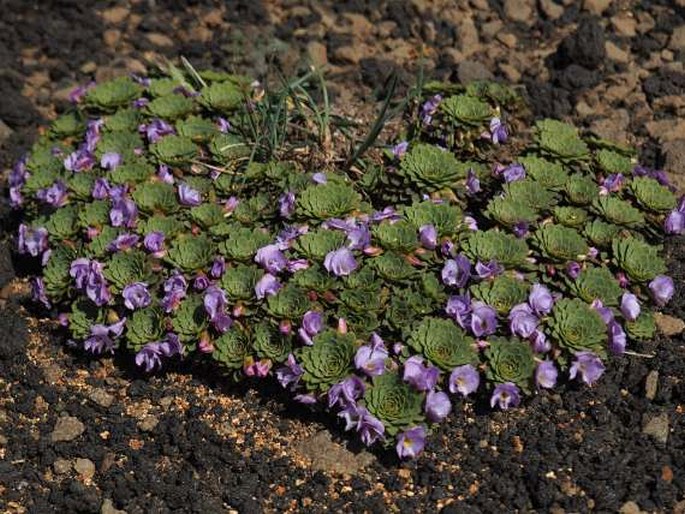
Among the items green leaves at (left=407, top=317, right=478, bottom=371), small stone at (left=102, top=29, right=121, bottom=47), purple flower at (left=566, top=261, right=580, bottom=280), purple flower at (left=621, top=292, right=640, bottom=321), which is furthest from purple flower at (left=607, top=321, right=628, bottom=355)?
small stone at (left=102, top=29, right=121, bottom=47)

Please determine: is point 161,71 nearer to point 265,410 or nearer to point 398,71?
point 398,71

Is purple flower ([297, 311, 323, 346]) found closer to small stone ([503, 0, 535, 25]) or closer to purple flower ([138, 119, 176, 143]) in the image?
purple flower ([138, 119, 176, 143])

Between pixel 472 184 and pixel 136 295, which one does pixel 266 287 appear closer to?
pixel 136 295

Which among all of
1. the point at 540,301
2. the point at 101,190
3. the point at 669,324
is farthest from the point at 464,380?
the point at 101,190

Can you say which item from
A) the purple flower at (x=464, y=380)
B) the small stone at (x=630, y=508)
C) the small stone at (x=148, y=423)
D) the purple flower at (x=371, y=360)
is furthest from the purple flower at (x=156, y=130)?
the small stone at (x=630, y=508)

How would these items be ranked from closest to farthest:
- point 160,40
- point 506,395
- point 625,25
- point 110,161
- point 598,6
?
point 506,395 < point 110,161 < point 625,25 < point 598,6 < point 160,40

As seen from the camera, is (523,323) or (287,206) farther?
(287,206)
